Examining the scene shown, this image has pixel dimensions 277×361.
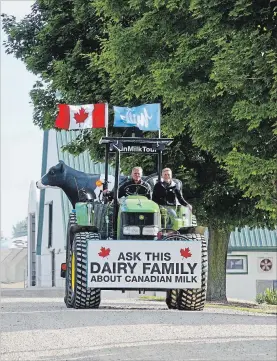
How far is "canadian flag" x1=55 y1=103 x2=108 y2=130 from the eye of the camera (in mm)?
20250

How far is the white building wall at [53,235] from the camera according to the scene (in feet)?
162

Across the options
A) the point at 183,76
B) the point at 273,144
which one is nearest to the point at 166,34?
the point at 183,76

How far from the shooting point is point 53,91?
33.7m

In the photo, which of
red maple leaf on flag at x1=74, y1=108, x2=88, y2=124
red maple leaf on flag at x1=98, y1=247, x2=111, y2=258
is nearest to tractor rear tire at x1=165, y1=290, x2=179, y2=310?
red maple leaf on flag at x1=98, y1=247, x2=111, y2=258

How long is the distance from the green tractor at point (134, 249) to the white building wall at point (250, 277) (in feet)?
88.1

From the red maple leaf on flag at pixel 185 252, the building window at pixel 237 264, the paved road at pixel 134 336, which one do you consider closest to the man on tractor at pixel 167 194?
the red maple leaf on flag at pixel 185 252

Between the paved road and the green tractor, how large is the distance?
0.56 metres

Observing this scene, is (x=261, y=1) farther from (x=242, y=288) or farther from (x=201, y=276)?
(x=242, y=288)

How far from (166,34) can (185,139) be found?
16.2 ft

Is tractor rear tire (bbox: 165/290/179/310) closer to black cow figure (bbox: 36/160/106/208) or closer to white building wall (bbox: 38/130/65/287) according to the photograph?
black cow figure (bbox: 36/160/106/208)

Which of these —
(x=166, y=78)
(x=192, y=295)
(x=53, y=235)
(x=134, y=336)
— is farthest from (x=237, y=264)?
(x=134, y=336)

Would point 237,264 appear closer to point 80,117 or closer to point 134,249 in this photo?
point 80,117

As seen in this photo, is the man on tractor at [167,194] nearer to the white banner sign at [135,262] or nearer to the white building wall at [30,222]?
the white banner sign at [135,262]

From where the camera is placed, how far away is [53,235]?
2012 inches
